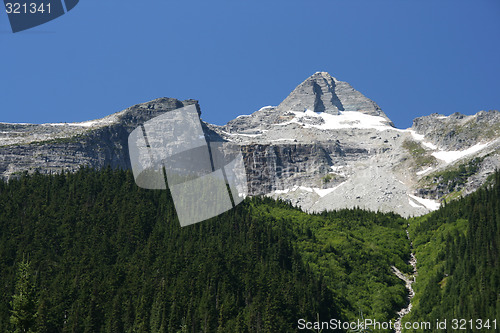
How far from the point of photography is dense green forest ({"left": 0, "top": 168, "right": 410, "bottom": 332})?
93.5 meters

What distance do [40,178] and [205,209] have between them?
47.3 m

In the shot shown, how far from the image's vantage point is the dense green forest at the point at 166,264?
307 ft

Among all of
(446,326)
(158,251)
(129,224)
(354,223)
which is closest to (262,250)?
(158,251)

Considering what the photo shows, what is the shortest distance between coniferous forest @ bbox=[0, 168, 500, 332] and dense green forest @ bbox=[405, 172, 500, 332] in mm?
369

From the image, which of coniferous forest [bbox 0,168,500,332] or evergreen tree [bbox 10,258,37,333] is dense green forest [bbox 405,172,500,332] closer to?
coniferous forest [bbox 0,168,500,332]

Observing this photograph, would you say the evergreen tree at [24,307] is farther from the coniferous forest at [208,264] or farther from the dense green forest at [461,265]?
the dense green forest at [461,265]

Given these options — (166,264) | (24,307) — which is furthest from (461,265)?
(24,307)

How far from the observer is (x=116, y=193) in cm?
14238

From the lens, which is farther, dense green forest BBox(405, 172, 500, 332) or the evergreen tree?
dense green forest BBox(405, 172, 500, 332)

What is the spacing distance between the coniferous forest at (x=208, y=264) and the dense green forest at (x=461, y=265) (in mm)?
369

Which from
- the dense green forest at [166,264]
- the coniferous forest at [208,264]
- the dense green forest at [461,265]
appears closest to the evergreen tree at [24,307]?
the coniferous forest at [208,264]

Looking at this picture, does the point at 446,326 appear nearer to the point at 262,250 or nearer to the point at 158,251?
the point at 262,250

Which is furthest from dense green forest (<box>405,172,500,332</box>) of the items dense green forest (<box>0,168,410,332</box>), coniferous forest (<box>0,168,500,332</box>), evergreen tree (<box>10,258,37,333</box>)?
evergreen tree (<box>10,258,37,333</box>)

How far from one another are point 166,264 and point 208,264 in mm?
8539
